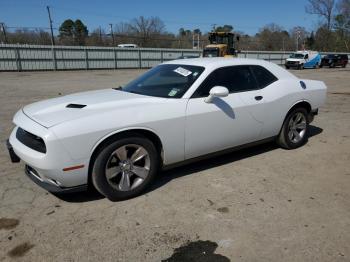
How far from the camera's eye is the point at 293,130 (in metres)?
5.39

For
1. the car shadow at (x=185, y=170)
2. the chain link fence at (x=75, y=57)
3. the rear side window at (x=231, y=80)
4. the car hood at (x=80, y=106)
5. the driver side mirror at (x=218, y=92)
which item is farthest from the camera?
the chain link fence at (x=75, y=57)

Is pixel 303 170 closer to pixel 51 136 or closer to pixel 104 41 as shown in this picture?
pixel 51 136

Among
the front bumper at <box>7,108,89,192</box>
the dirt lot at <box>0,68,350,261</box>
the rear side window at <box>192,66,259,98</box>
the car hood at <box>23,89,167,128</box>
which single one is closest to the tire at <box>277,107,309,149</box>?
the dirt lot at <box>0,68,350,261</box>

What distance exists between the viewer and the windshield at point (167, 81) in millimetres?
4129

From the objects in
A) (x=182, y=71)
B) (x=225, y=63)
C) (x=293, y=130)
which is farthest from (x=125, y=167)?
(x=293, y=130)

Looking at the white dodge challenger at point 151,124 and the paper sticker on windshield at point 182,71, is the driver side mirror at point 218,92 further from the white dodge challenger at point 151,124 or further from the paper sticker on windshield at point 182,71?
the paper sticker on windshield at point 182,71

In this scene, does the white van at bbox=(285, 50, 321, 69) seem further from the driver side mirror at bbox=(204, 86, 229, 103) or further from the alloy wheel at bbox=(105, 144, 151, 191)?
the alloy wheel at bbox=(105, 144, 151, 191)

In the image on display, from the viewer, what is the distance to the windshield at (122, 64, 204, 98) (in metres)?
4.13

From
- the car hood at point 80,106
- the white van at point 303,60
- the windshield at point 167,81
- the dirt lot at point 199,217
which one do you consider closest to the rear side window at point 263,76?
the windshield at point 167,81

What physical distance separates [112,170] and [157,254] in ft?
3.65

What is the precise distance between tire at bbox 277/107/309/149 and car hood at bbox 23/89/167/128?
234 centimetres

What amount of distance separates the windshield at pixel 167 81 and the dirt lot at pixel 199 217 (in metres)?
1.13

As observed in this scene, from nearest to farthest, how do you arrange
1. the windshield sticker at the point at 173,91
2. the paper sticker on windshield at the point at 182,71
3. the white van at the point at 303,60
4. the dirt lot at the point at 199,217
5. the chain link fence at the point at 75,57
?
the dirt lot at the point at 199,217 < the windshield sticker at the point at 173,91 < the paper sticker on windshield at the point at 182,71 < the chain link fence at the point at 75,57 < the white van at the point at 303,60

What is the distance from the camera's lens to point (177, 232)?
10.0 feet
